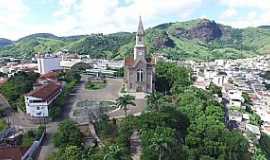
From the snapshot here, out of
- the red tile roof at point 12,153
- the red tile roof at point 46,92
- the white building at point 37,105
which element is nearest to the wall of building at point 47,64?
the red tile roof at point 46,92

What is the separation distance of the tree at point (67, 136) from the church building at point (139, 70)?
28.0 m

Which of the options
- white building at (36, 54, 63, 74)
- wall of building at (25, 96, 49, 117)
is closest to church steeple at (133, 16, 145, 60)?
wall of building at (25, 96, 49, 117)

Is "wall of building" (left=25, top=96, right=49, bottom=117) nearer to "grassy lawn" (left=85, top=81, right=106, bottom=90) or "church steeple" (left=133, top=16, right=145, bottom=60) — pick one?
"church steeple" (left=133, top=16, right=145, bottom=60)

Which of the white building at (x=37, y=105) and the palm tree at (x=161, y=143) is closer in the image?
the palm tree at (x=161, y=143)

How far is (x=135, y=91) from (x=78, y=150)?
34524 millimetres

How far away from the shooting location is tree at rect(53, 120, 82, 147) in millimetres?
40688

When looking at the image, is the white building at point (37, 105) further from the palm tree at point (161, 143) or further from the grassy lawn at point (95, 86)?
the grassy lawn at point (95, 86)

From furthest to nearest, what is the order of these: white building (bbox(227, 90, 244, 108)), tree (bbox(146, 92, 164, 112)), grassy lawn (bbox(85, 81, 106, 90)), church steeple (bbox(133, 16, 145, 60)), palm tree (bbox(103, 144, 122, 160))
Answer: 1. grassy lawn (bbox(85, 81, 106, 90))
2. white building (bbox(227, 90, 244, 108))
3. church steeple (bbox(133, 16, 145, 60))
4. tree (bbox(146, 92, 164, 112))
5. palm tree (bbox(103, 144, 122, 160))

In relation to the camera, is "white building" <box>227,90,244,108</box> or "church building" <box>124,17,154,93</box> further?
"white building" <box>227,90,244,108</box>

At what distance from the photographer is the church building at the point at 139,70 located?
2653 inches

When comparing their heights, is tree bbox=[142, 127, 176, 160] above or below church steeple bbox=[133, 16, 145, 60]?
below

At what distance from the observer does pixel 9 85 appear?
67.8 metres

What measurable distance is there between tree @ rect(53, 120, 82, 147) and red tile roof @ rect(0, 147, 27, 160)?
16.5ft

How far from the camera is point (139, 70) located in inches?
2687
